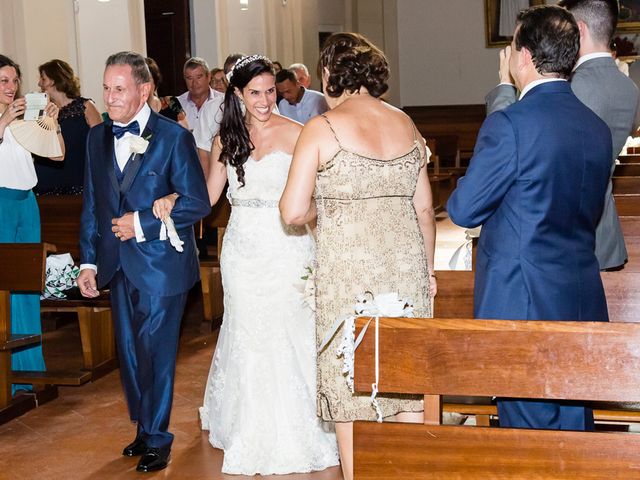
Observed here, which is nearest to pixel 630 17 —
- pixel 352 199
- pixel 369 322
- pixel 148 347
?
pixel 148 347

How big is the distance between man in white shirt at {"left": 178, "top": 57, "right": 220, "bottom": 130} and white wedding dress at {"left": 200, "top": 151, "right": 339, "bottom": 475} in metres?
5.57

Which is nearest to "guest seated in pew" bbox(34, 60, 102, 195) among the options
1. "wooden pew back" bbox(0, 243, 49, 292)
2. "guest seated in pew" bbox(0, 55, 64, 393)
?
"guest seated in pew" bbox(0, 55, 64, 393)

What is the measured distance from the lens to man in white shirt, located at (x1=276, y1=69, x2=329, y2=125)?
10469 mm

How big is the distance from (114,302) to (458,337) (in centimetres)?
235

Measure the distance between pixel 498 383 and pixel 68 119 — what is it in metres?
5.30

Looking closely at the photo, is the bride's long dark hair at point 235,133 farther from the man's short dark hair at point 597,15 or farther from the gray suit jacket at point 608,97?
the man's short dark hair at point 597,15

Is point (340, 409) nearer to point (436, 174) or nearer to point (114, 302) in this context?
point (114, 302)

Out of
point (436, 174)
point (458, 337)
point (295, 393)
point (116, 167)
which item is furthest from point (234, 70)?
point (436, 174)

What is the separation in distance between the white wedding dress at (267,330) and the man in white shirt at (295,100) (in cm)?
567

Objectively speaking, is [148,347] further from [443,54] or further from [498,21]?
[443,54]

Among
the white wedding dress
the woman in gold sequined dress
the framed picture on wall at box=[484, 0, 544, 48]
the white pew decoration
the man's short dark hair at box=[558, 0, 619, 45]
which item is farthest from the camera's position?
the framed picture on wall at box=[484, 0, 544, 48]

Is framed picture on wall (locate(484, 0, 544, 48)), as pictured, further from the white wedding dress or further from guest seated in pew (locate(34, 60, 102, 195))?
the white wedding dress

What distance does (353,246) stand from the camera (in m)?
3.58

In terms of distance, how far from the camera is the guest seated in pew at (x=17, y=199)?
5711mm
